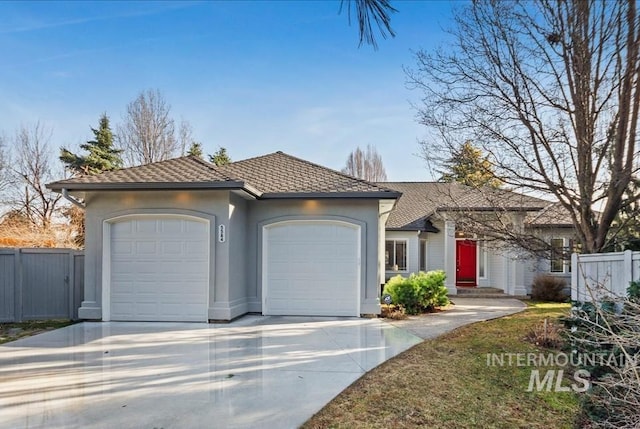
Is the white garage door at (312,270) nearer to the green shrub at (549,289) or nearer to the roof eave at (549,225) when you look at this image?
the green shrub at (549,289)

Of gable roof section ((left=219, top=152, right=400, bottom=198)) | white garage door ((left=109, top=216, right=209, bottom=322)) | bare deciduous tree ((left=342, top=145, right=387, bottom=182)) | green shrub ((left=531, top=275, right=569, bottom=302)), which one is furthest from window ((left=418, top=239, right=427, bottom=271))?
bare deciduous tree ((left=342, top=145, right=387, bottom=182))

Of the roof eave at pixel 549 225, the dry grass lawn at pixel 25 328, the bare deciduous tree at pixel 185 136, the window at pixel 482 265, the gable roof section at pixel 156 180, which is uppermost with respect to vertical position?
the bare deciduous tree at pixel 185 136

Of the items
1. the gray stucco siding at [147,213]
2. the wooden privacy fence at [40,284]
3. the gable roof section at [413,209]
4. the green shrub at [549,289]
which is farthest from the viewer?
the gable roof section at [413,209]

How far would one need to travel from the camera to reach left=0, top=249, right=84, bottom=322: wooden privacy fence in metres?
9.59

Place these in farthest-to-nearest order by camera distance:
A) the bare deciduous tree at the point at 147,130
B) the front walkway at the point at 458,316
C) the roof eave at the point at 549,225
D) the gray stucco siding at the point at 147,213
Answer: the bare deciduous tree at the point at 147,130 < the roof eave at the point at 549,225 < the gray stucco siding at the point at 147,213 < the front walkway at the point at 458,316

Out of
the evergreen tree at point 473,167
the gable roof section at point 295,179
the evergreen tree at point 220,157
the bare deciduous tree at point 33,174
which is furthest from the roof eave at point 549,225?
the bare deciduous tree at point 33,174

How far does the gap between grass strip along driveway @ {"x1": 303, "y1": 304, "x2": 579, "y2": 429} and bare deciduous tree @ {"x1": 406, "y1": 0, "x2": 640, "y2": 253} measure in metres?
3.19

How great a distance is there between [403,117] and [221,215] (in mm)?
4936

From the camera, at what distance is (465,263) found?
1656 cm

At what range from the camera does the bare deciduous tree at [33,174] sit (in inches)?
893

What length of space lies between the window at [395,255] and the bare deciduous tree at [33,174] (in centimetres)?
1878

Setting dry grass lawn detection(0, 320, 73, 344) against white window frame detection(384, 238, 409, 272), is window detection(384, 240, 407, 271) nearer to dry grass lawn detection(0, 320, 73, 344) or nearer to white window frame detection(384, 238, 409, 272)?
white window frame detection(384, 238, 409, 272)

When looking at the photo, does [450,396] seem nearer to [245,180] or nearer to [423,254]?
[245,180]

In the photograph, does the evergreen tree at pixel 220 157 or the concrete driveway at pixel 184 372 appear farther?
the evergreen tree at pixel 220 157
